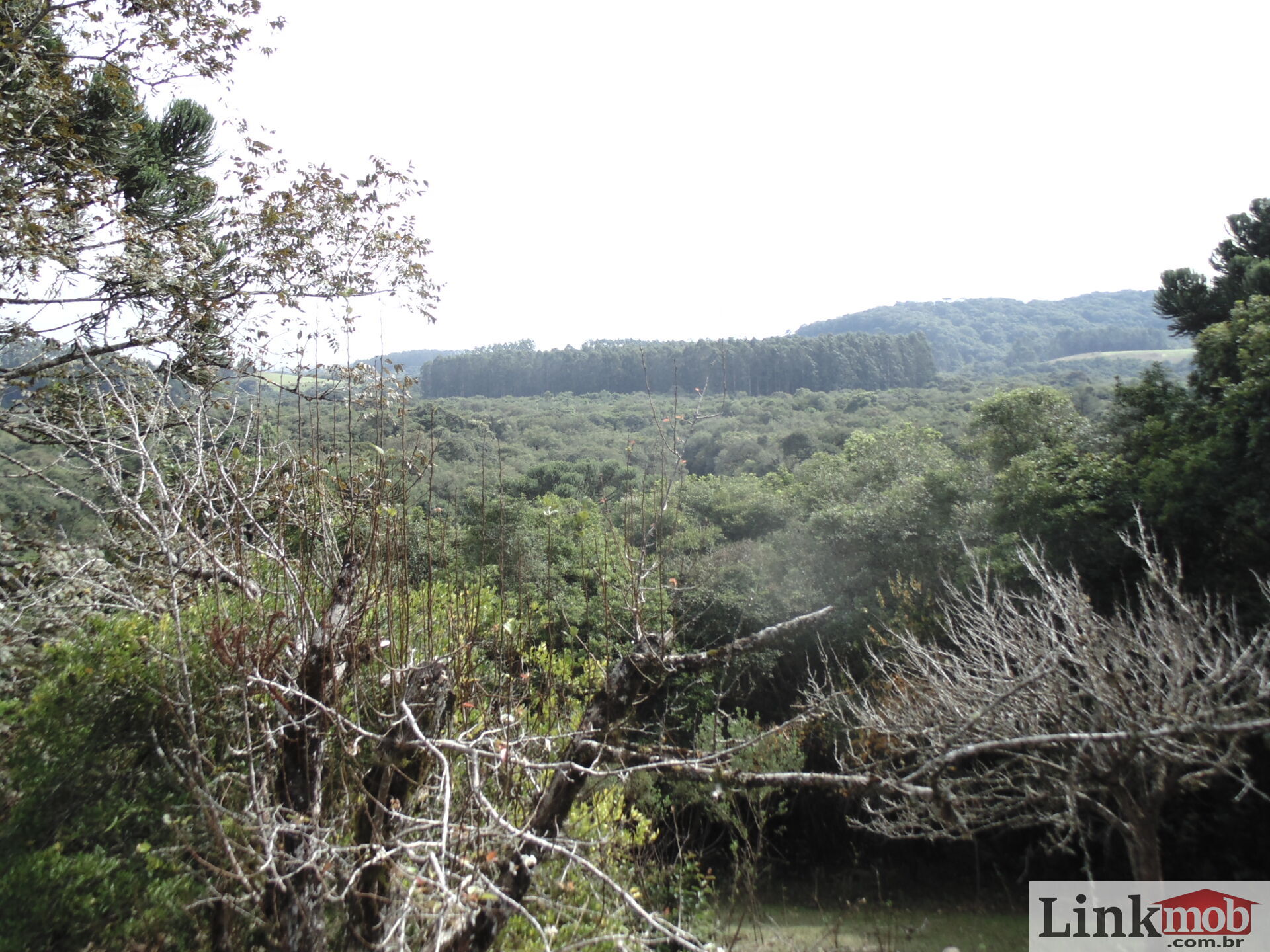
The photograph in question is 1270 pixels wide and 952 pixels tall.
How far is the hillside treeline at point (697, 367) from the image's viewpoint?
41.7 m

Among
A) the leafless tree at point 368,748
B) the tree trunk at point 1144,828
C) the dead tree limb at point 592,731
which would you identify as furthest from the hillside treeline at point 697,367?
the dead tree limb at point 592,731

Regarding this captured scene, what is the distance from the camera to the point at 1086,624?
5.58 m

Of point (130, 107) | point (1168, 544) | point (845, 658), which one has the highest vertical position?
point (130, 107)

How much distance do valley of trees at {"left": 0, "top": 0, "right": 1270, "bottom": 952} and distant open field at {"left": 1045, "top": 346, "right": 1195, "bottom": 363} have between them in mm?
70552

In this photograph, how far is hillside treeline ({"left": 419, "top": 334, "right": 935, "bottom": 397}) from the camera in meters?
41.7

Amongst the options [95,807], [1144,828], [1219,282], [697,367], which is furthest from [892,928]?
[697,367]

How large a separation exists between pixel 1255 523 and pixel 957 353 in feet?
301

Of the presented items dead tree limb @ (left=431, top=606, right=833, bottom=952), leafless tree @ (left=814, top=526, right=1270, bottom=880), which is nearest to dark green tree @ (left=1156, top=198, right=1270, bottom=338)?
leafless tree @ (left=814, top=526, right=1270, bottom=880)

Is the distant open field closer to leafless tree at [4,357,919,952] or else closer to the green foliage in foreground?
leafless tree at [4,357,919,952]

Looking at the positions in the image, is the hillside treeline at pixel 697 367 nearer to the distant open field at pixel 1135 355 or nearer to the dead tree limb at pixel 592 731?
the distant open field at pixel 1135 355

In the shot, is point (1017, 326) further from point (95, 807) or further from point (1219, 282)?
point (95, 807)

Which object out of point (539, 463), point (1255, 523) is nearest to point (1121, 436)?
point (1255, 523)

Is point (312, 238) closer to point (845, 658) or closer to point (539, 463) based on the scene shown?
point (845, 658)

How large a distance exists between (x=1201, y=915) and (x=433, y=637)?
739 centimetres
